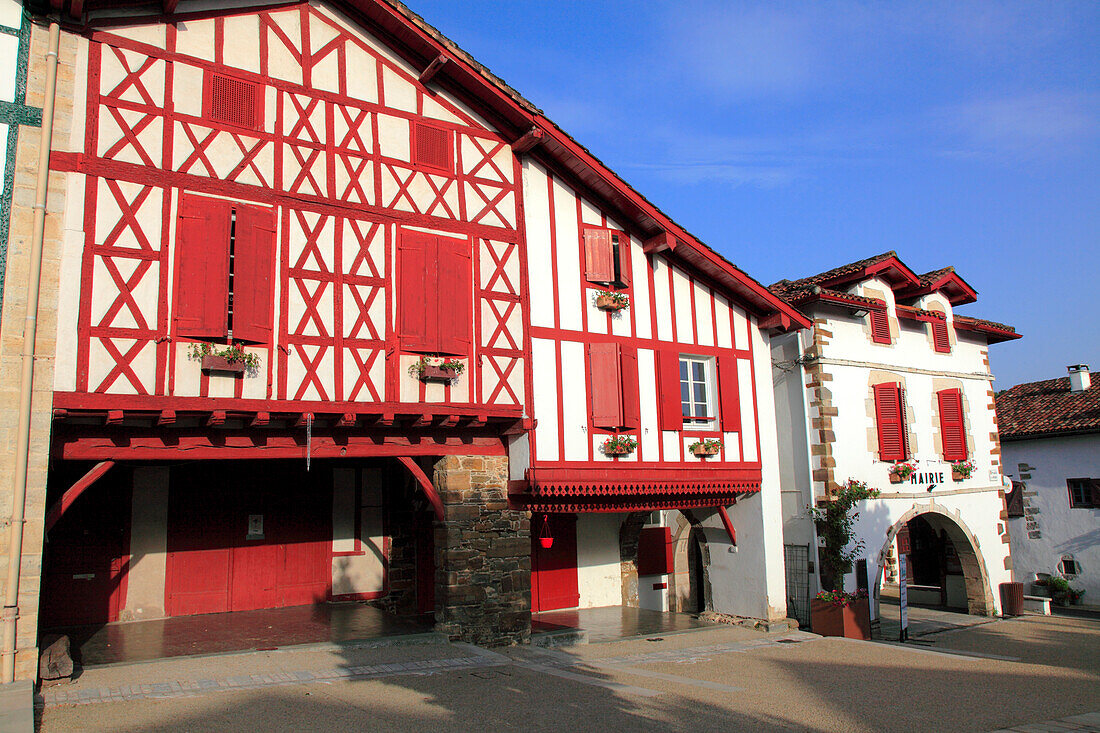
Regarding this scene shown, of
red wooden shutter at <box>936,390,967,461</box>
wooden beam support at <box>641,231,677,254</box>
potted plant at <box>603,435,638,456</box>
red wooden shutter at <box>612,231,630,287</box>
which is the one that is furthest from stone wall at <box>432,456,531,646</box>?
red wooden shutter at <box>936,390,967,461</box>

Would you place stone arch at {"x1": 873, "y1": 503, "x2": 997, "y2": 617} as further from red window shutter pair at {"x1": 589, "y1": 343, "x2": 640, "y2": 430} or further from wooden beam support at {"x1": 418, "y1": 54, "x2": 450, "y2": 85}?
wooden beam support at {"x1": 418, "y1": 54, "x2": 450, "y2": 85}

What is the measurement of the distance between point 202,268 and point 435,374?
311 cm

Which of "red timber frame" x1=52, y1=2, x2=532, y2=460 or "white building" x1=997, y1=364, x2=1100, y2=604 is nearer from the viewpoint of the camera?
"red timber frame" x1=52, y1=2, x2=532, y2=460

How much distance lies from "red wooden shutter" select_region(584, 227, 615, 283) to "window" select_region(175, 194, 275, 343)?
483 centimetres

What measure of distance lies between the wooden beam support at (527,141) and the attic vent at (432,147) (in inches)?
40.3

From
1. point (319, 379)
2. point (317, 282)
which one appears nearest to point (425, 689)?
point (319, 379)

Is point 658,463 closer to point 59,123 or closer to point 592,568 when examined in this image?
point 592,568

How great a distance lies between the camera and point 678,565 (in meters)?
16.6

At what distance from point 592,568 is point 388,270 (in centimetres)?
852

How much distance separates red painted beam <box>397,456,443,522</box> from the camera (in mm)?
10860

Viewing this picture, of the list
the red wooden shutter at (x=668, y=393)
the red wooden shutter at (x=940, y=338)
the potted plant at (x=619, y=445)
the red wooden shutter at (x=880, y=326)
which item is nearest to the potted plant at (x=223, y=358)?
the potted plant at (x=619, y=445)

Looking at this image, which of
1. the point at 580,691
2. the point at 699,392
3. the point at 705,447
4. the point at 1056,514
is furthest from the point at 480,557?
the point at 1056,514

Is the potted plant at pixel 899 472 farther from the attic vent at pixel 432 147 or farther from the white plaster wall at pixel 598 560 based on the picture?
the attic vent at pixel 432 147

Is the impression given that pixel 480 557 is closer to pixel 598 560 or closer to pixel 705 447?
pixel 705 447
